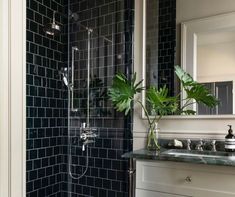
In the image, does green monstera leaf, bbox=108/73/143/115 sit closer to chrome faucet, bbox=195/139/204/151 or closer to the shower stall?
the shower stall

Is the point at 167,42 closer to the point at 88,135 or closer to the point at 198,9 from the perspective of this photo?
the point at 198,9

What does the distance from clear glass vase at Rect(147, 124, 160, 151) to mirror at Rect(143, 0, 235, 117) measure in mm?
319

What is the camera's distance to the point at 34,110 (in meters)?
2.05

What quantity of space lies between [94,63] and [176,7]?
81 centimetres

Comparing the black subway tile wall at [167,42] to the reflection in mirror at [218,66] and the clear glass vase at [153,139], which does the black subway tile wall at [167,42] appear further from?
the clear glass vase at [153,139]

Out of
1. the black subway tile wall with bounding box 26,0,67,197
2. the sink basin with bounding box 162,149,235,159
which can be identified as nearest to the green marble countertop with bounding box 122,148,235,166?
the sink basin with bounding box 162,149,235,159

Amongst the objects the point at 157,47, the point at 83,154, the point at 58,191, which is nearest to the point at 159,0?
the point at 157,47

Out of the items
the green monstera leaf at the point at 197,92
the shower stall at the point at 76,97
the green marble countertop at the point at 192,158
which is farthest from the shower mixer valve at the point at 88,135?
the green monstera leaf at the point at 197,92

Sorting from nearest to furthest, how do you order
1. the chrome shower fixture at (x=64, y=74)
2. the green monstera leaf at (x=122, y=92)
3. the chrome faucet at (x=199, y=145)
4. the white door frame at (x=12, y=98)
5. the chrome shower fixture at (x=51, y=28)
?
the white door frame at (x=12, y=98), the chrome faucet at (x=199, y=145), the green monstera leaf at (x=122, y=92), the chrome shower fixture at (x=51, y=28), the chrome shower fixture at (x=64, y=74)

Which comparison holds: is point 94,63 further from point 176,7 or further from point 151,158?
point 151,158

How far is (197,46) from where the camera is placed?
1835 mm

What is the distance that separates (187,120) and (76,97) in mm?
1013

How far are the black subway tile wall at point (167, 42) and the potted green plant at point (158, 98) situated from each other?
65 millimetres

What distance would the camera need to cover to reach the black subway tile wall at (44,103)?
2.01 meters
